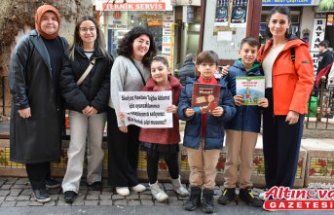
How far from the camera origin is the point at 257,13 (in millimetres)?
5477

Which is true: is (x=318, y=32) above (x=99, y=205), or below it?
above

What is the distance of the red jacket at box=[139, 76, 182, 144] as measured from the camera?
395 cm

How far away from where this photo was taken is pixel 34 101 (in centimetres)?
389

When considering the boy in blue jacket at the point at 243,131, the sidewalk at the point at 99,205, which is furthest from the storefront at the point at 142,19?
the boy in blue jacket at the point at 243,131

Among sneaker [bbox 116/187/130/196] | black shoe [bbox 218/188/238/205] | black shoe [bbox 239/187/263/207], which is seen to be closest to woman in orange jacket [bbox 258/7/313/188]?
black shoe [bbox 239/187/263/207]

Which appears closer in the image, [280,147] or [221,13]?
[280,147]

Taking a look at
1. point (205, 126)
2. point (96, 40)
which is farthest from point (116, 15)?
point (205, 126)

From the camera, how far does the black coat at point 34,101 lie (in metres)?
3.79

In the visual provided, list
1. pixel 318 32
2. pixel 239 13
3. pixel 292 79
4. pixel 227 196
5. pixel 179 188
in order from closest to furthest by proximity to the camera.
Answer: pixel 292 79 < pixel 227 196 < pixel 179 188 < pixel 239 13 < pixel 318 32

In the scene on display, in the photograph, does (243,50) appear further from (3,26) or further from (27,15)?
(3,26)

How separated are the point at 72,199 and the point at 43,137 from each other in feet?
2.34

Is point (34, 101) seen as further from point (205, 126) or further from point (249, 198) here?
point (249, 198)

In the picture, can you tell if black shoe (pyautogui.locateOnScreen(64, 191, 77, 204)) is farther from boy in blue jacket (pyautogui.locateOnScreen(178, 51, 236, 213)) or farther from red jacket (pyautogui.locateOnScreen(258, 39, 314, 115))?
red jacket (pyautogui.locateOnScreen(258, 39, 314, 115))

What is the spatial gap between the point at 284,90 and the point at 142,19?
11055mm
